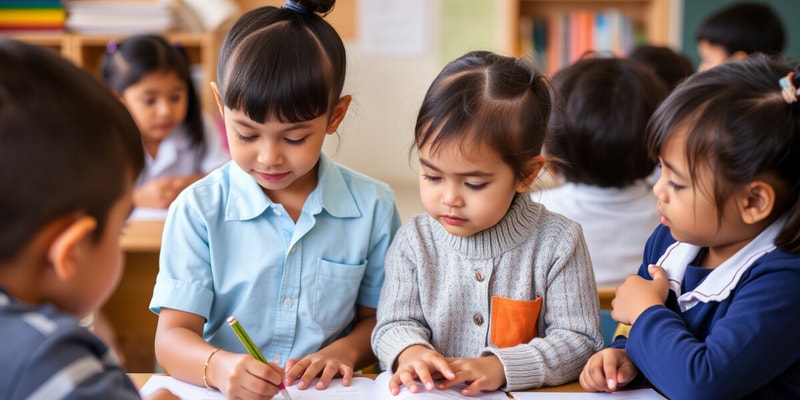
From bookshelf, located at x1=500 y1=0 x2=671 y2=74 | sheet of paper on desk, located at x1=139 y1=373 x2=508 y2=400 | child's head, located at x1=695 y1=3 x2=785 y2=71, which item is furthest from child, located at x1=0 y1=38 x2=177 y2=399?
bookshelf, located at x1=500 y1=0 x2=671 y2=74

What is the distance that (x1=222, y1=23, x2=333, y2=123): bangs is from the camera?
48.6 inches

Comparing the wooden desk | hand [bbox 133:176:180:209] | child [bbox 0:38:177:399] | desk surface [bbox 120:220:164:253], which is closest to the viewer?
child [bbox 0:38:177:399]

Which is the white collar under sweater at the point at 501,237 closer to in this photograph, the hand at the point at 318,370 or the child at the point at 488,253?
the child at the point at 488,253

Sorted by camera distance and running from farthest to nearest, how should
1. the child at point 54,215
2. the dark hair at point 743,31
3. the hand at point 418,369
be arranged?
the dark hair at point 743,31, the hand at point 418,369, the child at point 54,215

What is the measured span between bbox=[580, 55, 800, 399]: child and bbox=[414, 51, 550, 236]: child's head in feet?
0.64

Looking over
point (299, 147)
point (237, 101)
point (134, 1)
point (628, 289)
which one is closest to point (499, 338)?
point (628, 289)

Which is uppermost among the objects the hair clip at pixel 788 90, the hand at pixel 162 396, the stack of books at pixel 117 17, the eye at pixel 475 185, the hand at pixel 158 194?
the hair clip at pixel 788 90

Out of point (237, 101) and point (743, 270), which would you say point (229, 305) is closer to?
point (237, 101)

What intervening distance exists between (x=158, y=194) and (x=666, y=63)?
166 cm

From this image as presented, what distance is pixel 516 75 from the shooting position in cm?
127

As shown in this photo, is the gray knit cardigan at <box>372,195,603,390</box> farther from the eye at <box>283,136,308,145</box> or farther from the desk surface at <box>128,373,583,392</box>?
the eye at <box>283,136,308,145</box>

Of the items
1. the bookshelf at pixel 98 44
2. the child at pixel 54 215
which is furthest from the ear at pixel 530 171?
the bookshelf at pixel 98 44

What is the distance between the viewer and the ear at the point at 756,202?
110 cm

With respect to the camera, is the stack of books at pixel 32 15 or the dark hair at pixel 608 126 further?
the stack of books at pixel 32 15
